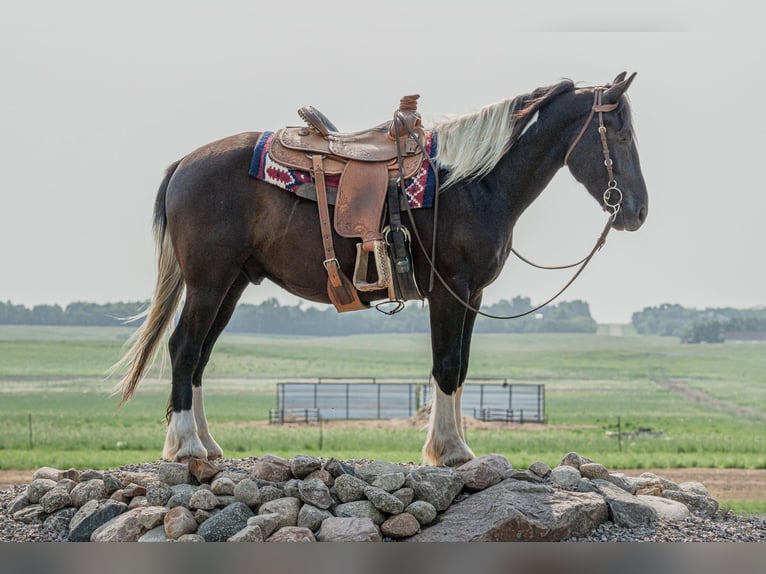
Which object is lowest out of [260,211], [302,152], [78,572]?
[78,572]

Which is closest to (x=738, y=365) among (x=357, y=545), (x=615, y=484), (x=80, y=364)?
(x=80, y=364)

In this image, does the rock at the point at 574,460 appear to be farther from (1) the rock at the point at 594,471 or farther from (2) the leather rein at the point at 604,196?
(2) the leather rein at the point at 604,196

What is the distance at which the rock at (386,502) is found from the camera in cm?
554

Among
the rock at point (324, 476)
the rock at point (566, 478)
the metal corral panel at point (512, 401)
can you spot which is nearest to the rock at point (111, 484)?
the rock at point (324, 476)

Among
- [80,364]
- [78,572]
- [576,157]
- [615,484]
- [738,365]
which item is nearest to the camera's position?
[78,572]

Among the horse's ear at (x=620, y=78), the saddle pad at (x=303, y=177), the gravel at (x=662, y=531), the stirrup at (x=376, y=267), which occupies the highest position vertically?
the horse's ear at (x=620, y=78)

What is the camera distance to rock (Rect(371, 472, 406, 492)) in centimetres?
568

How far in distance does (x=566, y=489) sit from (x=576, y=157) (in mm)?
2496

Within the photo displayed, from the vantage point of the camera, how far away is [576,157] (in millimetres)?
6000

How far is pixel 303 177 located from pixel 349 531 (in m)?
2.64

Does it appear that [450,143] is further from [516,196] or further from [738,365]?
[738,365]

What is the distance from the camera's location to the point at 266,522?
5.42 m

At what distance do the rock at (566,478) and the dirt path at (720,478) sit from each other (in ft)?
22.2

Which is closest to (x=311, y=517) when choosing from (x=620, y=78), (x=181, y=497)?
(x=181, y=497)
